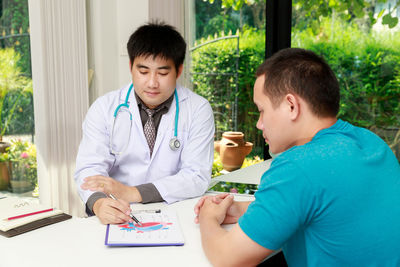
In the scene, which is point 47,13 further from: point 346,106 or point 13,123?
point 346,106

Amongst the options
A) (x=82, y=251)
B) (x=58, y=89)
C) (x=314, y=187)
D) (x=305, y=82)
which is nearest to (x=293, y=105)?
(x=305, y=82)

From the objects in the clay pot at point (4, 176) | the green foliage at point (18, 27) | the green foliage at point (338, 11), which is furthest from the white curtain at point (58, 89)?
the green foliage at point (338, 11)

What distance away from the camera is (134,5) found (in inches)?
125

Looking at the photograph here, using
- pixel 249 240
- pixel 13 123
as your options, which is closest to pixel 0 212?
pixel 249 240

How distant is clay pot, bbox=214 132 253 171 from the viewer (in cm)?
370

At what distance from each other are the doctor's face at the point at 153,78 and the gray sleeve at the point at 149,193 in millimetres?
385

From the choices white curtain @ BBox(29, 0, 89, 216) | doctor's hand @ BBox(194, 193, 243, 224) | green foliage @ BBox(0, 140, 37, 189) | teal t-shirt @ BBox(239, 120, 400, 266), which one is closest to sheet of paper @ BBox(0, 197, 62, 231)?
doctor's hand @ BBox(194, 193, 243, 224)

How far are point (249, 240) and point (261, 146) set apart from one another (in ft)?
9.03

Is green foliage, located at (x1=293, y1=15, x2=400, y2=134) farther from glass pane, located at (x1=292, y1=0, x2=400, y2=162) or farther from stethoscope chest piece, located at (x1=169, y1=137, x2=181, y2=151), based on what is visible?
stethoscope chest piece, located at (x1=169, y1=137, x2=181, y2=151)

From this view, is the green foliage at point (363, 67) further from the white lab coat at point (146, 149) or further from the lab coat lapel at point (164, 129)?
the lab coat lapel at point (164, 129)

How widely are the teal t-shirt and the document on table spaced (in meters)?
0.29

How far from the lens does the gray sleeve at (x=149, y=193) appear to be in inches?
59.1

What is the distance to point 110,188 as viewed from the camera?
147 centimetres

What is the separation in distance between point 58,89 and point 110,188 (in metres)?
1.42
